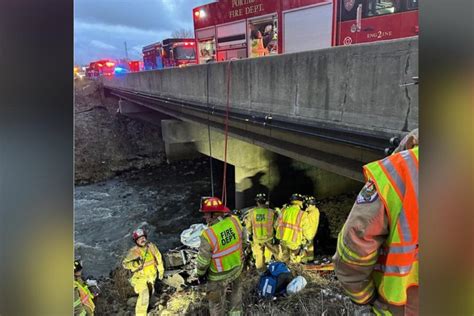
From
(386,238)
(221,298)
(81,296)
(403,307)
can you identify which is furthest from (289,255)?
(386,238)

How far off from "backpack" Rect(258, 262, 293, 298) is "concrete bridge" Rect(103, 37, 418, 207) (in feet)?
5.65

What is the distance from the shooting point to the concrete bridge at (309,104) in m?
4.56

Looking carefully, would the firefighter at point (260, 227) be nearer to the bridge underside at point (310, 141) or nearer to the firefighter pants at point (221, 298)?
the bridge underside at point (310, 141)

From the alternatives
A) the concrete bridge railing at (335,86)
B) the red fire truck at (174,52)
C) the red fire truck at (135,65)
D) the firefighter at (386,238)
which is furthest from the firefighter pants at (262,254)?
the red fire truck at (135,65)

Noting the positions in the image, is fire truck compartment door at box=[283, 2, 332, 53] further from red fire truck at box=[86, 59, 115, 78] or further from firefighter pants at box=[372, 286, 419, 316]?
red fire truck at box=[86, 59, 115, 78]

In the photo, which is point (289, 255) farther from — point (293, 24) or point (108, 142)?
point (108, 142)

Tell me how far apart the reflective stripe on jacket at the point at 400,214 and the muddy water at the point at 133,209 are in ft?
25.3

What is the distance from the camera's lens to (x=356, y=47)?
4.95m

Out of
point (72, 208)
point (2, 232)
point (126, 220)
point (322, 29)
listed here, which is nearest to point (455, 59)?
point (72, 208)

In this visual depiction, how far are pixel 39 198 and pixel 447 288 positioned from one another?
2.32 feet

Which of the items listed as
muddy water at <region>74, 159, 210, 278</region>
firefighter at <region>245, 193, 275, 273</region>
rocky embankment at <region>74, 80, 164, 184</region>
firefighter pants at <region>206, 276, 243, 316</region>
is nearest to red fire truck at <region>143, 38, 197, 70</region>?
rocky embankment at <region>74, 80, 164, 184</region>

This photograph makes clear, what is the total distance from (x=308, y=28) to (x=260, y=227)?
19.2 ft

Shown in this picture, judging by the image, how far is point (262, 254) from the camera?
23.8 ft

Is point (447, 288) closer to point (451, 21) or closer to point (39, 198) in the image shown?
point (451, 21)
